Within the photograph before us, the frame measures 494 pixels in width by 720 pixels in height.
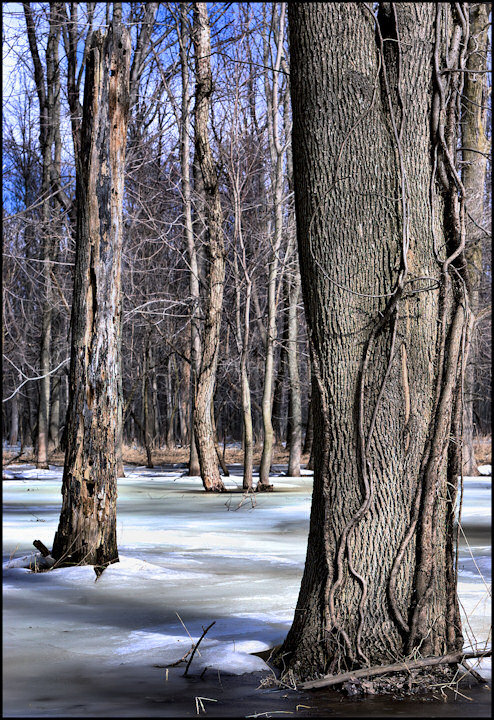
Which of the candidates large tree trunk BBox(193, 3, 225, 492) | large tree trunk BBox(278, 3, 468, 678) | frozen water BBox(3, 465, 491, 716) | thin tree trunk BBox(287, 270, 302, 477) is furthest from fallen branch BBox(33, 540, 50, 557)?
thin tree trunk BBox(287, 270, 302, 477)

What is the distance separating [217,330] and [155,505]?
11.7ft

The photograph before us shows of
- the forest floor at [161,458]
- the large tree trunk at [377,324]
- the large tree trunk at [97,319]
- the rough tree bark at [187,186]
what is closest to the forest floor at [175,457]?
the forest floor at [161,458]

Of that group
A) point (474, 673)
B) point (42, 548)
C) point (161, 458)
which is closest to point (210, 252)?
point (42, 548)

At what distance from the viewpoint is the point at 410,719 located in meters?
3.16

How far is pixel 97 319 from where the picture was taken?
23.3ft

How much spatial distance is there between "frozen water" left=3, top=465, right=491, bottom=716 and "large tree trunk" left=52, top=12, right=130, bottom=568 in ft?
1.45

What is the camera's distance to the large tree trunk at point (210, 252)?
46.5 feet

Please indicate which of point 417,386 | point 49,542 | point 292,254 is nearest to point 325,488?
point 417,386

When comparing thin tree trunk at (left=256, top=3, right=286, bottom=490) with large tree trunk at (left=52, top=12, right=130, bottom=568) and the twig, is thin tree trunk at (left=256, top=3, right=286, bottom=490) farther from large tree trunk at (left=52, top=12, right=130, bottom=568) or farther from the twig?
the twig

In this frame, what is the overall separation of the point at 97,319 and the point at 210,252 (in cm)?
743

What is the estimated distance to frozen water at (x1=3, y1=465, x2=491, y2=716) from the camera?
12.6ft

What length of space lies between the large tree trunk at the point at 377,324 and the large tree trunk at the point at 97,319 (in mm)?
3246

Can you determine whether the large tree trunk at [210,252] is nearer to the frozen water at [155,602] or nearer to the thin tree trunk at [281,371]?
the thin tree trunk at [281,371]

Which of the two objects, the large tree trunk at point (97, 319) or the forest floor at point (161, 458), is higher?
the large tree trunk at point (97, 319)
